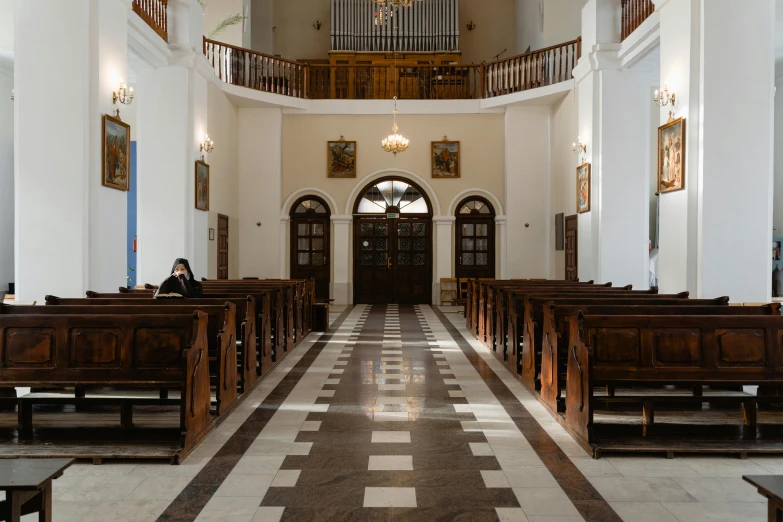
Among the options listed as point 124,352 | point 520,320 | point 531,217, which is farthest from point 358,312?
point 124,352

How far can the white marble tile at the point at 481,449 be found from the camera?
4668 millimetres

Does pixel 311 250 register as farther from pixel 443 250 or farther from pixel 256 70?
pixel 256 70

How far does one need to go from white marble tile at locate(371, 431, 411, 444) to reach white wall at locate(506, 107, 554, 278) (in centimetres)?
1255

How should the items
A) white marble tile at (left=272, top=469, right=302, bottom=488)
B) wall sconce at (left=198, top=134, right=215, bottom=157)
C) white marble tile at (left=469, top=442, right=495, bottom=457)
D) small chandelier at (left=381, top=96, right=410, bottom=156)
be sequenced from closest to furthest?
white marble tile at (left=272, top=469, right=302, bottom=488)
white marble tile at (left=469, top=442, right=495, bottom=457)
wall sconce at (left=198, top=134, right=215, bottom=157)
small chandelier at (left=381, top=96, right=410, bottom=156)

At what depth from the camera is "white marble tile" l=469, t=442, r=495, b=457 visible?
467cm

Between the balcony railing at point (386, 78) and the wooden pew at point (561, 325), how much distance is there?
10.5 metres

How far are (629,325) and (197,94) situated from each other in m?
10.3

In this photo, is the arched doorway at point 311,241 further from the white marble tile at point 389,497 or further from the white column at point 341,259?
the white marble tile at point 389,497

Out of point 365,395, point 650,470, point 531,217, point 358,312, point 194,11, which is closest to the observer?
point 650,470

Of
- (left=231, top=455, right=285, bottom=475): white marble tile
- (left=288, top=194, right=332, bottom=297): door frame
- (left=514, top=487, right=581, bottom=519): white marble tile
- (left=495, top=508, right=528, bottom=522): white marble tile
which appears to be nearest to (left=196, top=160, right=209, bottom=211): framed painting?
(left=288, top=194, right=332, bottom=297): door frame

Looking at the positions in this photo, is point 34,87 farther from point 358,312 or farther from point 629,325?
point 358,312

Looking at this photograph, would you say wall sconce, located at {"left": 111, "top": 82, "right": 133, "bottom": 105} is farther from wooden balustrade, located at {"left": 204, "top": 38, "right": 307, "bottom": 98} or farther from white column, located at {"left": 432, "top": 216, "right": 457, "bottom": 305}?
white column, located at {"left": 432, "top": 216, "right": 457, "bottom": 305}

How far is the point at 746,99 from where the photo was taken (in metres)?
8.41

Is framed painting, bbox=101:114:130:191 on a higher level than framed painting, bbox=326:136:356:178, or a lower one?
lower
